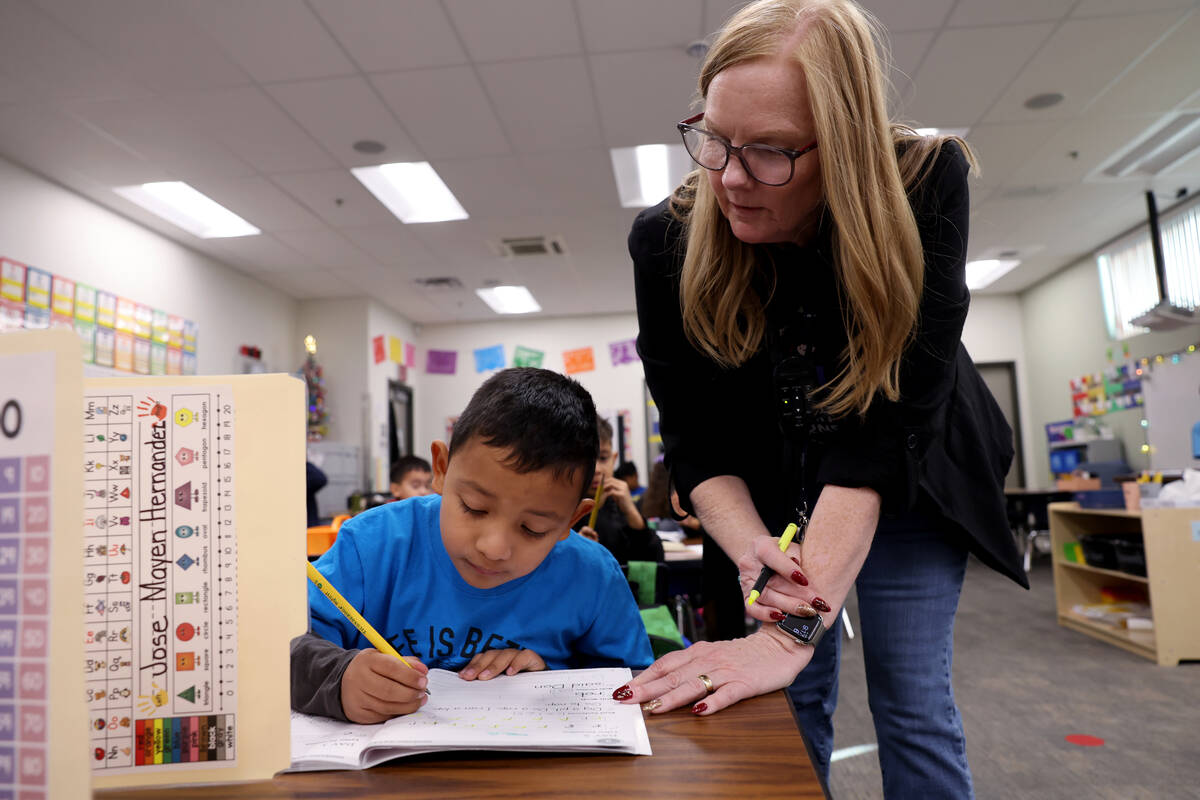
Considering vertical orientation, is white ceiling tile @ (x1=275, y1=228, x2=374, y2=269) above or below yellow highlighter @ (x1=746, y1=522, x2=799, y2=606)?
above

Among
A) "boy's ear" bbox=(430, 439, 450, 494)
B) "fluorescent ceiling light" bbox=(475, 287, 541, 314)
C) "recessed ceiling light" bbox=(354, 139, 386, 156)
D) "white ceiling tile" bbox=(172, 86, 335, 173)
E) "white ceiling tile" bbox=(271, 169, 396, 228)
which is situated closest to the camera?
"boy's ear" bbox=(430, 439, 450, 494)

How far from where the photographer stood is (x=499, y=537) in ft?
2.97

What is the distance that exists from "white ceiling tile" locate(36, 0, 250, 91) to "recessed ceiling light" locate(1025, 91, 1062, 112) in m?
4.04

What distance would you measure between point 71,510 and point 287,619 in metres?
0.16

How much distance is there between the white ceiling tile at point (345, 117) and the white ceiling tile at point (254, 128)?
8 cm

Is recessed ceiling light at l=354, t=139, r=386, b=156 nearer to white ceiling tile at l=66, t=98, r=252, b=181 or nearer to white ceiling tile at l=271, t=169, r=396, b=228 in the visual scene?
white ceiling tile at l=271, t=169, r=396, b=228

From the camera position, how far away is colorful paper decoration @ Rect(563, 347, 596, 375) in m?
9.23

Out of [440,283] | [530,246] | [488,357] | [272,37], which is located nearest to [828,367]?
[272,37]

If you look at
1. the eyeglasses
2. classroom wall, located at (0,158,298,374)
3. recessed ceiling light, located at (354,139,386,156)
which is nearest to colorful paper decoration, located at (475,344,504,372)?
classroom wall, located at (0,158,298,374)

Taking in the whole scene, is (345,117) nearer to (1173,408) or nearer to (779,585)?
(779,585)

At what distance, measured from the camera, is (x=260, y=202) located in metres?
5.39

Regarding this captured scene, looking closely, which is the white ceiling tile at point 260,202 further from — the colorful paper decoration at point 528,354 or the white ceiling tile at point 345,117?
the colorful paper decoration at point 528,354

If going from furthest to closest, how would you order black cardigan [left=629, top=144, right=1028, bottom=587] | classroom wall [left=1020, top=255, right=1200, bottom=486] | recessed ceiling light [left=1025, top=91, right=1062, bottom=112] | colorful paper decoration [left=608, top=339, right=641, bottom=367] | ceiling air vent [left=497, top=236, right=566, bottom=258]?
colorful paper decoration [left=608, top=339, right=641, bottom=367] → classroom wall [left=1020, top=255, right=1200, bottom=486] → ceiling air vent [left=497, top=236, right=566, bottom=258] → recessed ceiling light [left=1025, top=91, right=1062, bottom=112] → black cardigan [left=629, top=144, right=1028, bottom=587]

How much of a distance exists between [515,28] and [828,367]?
9.98 ft
